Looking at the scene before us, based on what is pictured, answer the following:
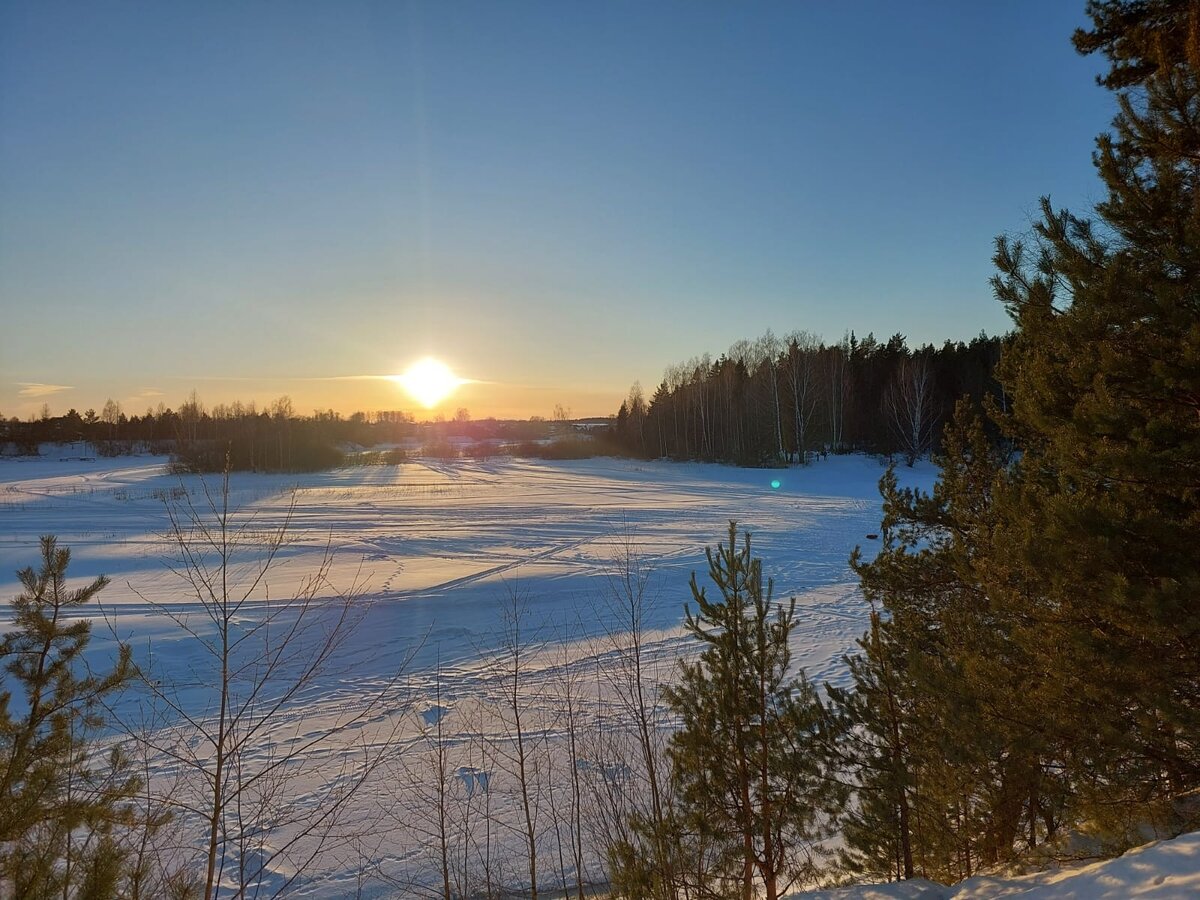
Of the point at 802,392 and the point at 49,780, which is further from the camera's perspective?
the point at 802,392

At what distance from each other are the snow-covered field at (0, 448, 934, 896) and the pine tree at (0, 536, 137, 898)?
148 cm

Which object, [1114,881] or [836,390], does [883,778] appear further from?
[836,390]

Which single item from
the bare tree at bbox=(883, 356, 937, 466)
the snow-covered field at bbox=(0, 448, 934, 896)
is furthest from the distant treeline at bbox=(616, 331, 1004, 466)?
the snow-covered field at bbox=(0, 448, 934, 896)

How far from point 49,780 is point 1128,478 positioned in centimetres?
561

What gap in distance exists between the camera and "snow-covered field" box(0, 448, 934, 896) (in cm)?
673

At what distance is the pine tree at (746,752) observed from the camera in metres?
4.24

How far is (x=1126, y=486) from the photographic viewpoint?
11.2ft

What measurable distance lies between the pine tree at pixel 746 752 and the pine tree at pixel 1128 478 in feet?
5.23

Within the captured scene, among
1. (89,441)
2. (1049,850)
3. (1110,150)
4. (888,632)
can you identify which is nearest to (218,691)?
(888,632)

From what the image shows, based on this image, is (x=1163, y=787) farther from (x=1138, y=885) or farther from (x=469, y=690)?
(x=469, y=690)

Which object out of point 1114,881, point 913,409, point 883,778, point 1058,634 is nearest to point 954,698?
point 1058,634

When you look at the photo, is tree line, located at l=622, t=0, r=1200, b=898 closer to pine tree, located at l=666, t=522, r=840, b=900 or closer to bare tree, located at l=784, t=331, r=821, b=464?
pine tree, located at l=666, t=522, r=840, b=900

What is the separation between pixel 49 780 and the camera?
268 centimetres

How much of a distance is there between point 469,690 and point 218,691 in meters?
3.67
